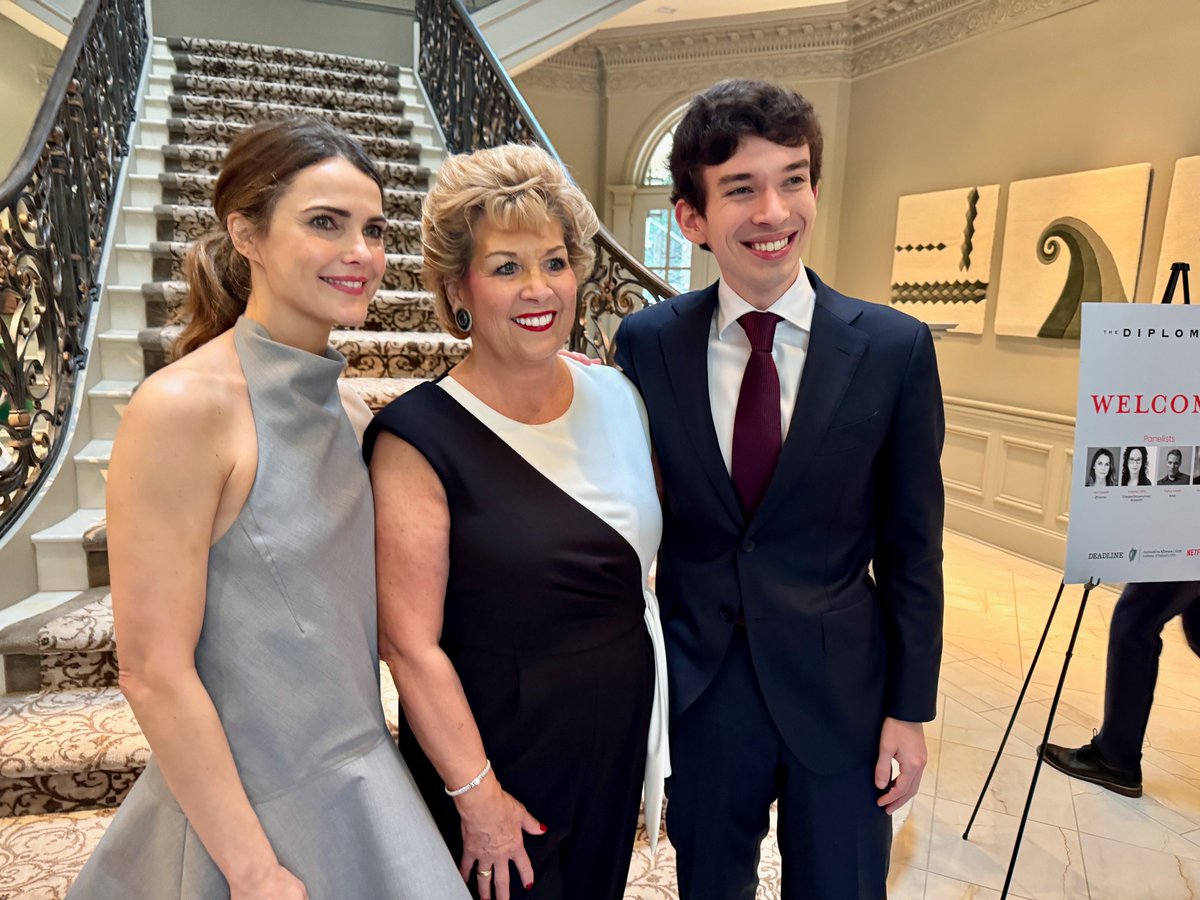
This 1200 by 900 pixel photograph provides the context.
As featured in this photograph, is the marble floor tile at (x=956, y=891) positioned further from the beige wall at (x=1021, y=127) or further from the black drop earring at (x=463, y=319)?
the beige wall at (x=1021, y=127)

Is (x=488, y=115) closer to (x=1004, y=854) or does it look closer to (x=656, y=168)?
(x=1004, y=854)

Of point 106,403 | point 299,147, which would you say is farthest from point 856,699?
point 106,403

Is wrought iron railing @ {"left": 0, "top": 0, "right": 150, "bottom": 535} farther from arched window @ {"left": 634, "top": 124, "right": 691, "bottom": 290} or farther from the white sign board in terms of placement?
arched window @ {"left": 634, "top": 124, "right": 691, "bottom": 290}

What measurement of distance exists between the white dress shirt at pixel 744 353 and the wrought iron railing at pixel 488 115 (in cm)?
147

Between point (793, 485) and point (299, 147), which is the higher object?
point (299, 147)

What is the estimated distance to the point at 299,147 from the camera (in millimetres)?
1085

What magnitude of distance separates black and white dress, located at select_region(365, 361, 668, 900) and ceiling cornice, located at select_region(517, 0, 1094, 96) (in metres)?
5.47

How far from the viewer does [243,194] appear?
42.8 inches

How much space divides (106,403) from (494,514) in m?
2.23

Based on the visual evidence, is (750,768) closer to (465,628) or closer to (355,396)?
(465,628)

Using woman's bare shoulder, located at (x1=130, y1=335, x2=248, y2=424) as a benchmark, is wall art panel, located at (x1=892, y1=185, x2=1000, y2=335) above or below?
above

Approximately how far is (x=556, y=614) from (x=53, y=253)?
242 cm

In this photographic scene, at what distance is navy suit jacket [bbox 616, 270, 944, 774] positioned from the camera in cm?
125

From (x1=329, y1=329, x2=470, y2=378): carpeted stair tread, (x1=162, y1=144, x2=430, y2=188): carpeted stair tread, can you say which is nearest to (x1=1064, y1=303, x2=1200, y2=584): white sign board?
(x1=329, y1=329, x2=470, y2=378): carpeted stair tread
